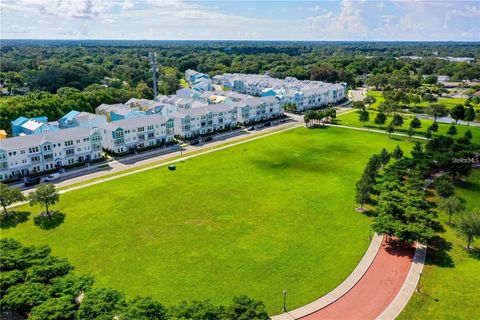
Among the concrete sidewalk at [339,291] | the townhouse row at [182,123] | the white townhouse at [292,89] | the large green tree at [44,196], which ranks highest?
the white townhouse at [292,89]

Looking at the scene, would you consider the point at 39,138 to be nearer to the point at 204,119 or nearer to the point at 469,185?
the point at 204,119

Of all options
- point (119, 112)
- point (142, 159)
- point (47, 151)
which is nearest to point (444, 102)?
point (142, 159)

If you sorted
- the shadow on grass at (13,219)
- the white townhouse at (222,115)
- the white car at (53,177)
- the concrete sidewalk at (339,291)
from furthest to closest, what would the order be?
the white townhouse at (222,115)
the white car at (53,177)
the shadow on grass at (13,219)
the concrete sidewalk at (339,291)

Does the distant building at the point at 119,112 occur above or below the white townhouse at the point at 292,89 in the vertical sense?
below

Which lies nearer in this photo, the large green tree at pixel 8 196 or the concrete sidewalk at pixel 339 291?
the concrete sidewalk at pixel 339 291

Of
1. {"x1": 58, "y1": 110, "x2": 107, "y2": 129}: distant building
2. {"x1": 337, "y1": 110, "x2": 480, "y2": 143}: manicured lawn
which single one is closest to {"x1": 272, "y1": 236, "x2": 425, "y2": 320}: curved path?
{"x1": 337, "y1": 110, "x2": 480, "y2": 143}: manicured lawn

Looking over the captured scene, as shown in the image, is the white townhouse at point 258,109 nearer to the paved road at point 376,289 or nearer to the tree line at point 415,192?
the tree line at point 415,192

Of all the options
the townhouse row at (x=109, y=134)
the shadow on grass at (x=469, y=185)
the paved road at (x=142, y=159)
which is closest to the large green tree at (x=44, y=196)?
the paved road at (x=142, y=159)
